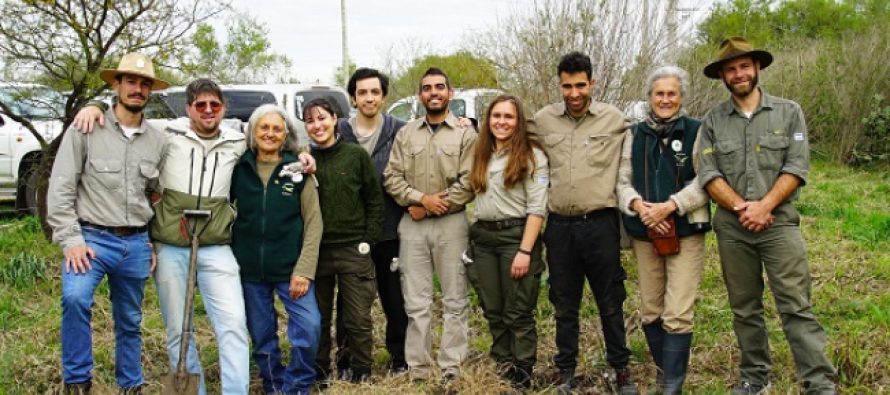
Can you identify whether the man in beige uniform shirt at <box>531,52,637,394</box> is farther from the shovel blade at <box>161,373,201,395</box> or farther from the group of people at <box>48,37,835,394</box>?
the shovel blade at <box>161,373,201,395</box>

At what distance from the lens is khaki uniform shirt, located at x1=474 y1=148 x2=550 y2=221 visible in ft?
14.6

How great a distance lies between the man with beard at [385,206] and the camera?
484cm

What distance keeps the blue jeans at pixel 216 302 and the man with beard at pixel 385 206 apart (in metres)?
0.87

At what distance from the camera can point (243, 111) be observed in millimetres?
12203

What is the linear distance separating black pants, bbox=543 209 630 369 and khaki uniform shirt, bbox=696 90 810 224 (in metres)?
0.63

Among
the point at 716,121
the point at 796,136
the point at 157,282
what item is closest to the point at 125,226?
the point at 157,282

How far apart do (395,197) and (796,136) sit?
2.27 m

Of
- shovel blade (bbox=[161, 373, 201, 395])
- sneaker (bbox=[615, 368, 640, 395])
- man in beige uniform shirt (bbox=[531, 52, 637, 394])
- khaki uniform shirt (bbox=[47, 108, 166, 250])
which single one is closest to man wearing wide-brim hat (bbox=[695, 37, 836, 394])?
man in beige uniform shirt (bbox=[531, 52, 637, 394])

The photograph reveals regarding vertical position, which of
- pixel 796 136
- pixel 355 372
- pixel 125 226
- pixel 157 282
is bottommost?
pixel 355 372

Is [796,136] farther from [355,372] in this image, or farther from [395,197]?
[355,372]

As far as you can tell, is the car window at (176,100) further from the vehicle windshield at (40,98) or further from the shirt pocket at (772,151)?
the shirt pocket at (772,151)

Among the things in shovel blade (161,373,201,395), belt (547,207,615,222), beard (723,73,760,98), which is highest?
beard (723,73,760,98)

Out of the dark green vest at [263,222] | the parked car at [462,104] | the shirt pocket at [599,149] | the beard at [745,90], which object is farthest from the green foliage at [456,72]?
the dark green vest at [263,222]

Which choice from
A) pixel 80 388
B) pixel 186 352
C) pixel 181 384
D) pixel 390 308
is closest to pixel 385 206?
pixel 390 308
